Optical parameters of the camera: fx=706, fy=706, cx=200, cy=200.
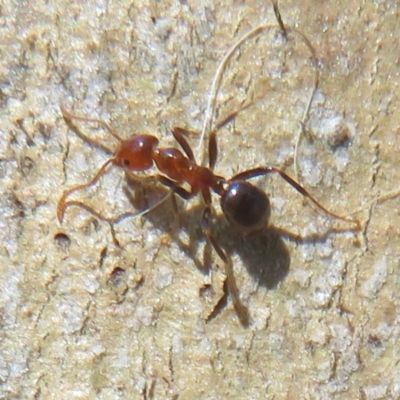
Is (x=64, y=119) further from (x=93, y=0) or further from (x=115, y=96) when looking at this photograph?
(x=93, y=0)

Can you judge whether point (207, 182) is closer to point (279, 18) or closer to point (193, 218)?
point (193, 218)

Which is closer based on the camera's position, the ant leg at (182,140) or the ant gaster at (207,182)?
the ant gaster at (207,182)

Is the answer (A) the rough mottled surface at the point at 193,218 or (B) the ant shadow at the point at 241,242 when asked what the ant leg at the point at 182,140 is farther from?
(B) the ant shadow at the point at 241,242

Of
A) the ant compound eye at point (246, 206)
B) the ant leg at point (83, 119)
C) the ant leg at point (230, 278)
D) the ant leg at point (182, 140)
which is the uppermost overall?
the ant leg at point (83, 119)

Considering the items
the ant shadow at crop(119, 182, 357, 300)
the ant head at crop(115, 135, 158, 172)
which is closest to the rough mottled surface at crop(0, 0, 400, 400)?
the ant shadow at crop(119, 182, 357, 300)

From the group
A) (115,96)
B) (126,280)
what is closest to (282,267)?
(126,280)

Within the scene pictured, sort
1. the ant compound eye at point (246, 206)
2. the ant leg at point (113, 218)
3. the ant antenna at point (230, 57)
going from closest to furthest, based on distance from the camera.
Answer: the ant compound eye at point (246, 206) → the ant leg at point (113, 218) → the ant antenna at point (230, 57)

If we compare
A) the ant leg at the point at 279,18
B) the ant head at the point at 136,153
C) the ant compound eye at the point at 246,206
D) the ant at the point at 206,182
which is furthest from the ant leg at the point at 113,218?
the ant leg at the point at 279,18

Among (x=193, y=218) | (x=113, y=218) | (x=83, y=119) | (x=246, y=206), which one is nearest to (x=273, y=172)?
(x=246, y=206)
